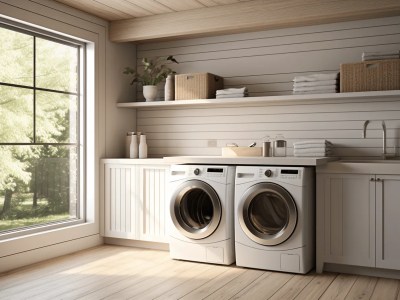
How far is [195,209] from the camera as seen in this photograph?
4441 millimetres

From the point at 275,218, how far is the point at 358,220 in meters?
0.66

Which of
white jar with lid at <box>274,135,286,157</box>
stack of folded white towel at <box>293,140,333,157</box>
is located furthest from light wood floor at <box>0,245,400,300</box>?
white jar with lid at <box>274,135,286,157</box>

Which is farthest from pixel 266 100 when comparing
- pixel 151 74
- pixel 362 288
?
pixel 362 288

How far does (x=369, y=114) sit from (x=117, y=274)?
2.62 meters

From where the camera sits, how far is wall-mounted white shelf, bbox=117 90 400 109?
407 centimetres

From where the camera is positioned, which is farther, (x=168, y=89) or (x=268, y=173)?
(x=168, y=89)

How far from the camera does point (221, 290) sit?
3447mm

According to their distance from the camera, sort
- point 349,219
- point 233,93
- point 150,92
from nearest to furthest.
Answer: point 349,219 < point 233,93 < point 150,92

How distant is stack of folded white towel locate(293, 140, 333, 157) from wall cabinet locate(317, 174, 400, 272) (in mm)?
285

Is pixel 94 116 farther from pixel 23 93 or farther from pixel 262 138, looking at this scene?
pixel 262 138

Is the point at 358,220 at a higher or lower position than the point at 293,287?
higher

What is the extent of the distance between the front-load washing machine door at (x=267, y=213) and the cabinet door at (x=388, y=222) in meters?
0.65

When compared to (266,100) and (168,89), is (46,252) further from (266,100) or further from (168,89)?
(266,100)

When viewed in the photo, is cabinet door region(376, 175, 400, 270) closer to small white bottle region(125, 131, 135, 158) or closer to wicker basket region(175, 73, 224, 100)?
wicker basket region(175, 73, 224, 100)
